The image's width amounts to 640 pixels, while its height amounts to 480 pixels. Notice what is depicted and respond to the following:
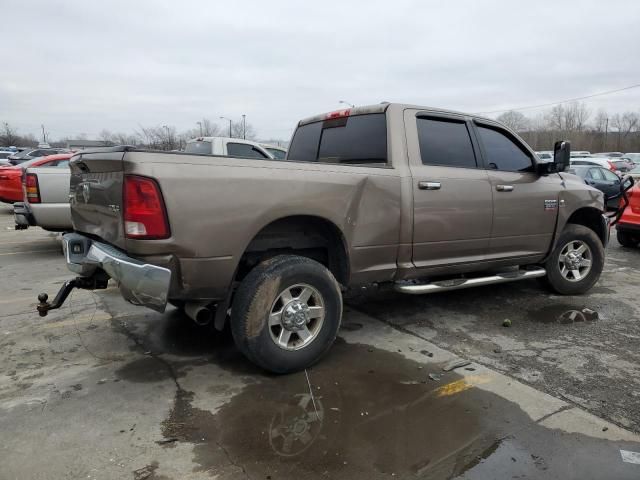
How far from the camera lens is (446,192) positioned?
13.7 feet

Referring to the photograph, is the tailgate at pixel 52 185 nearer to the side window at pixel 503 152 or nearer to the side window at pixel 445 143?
the side window at pixel 445 143

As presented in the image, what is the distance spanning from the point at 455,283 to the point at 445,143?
1.29m

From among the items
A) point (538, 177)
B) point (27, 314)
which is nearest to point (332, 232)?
point (538, 177)

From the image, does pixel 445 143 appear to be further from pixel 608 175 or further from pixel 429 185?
pixel 608 175

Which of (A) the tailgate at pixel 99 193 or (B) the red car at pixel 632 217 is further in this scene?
(B) the red car at pixel 632 217

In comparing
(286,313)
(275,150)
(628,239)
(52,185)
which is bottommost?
(628,239)

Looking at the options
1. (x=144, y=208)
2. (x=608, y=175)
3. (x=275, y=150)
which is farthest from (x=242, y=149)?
(x=608, y=175)

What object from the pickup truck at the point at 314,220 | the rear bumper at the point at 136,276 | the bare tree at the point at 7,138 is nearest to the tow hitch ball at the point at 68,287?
the pickup truck at the point at 314,220

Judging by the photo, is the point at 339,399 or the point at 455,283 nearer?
the point at 339,399

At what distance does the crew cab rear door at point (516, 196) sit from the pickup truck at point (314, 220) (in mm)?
16

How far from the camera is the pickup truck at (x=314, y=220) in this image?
2.96 m

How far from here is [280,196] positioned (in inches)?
129

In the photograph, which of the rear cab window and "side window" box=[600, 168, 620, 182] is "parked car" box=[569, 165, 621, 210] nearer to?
"side window" box=[600, 168, 620, 182]

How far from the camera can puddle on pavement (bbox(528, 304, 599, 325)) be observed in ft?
15.6
